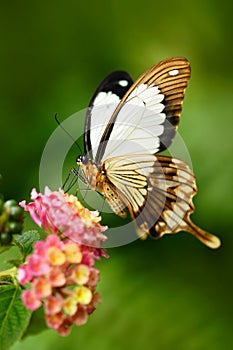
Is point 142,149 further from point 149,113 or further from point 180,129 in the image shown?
point 180,129

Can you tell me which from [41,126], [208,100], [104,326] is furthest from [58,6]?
[104,326]

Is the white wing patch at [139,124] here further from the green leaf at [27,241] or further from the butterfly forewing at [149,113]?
the green leaf at [27,241]

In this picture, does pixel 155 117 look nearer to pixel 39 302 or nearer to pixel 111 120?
pixel 111 120

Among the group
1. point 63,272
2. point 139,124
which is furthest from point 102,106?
point 63,272

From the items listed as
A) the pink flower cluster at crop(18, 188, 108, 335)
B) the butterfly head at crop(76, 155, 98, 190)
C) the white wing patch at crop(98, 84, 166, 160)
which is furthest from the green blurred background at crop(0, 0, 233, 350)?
the pink flower cluster at crop(18, 188, 108, 335)

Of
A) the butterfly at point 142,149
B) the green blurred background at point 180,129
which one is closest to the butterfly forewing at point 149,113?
the butterfly at point 142,149

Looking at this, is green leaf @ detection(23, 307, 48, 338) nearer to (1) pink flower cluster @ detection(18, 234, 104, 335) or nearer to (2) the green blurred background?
(1) pink flower cluster @ detection(18, 234, 104, 335)
